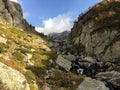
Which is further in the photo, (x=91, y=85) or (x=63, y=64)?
(x=63, y=64)

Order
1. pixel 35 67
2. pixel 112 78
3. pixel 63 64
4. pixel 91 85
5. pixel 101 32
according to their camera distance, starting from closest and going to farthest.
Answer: pixel 91 85 < pixel 112 78 < pixel 35 67 < pixel 63 64 < pixel 101 32

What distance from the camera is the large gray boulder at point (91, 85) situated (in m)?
33.7

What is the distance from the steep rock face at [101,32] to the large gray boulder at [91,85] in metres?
14.2

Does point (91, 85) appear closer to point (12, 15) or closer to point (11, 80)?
point (11, 80)

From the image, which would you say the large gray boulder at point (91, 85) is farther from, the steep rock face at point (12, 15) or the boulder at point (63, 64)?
the steep rock face at point (12, 15)

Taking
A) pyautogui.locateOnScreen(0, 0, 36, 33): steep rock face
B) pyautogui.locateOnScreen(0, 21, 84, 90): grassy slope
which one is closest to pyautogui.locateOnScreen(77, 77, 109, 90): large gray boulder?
pyautogui.locateOnScreen(0, 21, 84, 90): grassy slope

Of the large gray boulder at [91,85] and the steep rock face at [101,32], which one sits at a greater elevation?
the steep rock face at [101,32]

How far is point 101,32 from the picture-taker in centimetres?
5575

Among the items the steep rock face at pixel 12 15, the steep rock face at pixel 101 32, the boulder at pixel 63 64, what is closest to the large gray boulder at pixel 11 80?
the boulder at pixel 63 64

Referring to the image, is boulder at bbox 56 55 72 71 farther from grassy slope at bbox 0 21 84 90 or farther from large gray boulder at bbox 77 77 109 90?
large gray boulder at bbox 77 77 109 90

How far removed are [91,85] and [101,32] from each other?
902 inches

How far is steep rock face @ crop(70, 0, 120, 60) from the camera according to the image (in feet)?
168

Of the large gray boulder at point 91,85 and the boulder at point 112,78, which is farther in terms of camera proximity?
the boulder at point 112,78

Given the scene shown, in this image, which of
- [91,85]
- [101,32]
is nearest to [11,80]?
[91,85]
